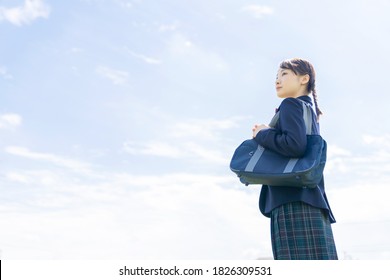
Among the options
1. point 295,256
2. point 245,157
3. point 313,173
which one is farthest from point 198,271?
point 313,173

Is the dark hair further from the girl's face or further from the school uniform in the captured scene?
the school uniform

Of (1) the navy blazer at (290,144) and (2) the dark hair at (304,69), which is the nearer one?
(1) the navy blazer at (290,144)

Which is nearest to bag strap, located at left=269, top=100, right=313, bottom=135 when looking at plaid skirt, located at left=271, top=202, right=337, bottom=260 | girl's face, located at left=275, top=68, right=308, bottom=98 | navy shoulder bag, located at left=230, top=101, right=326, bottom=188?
navy shoulder bag, located at left=230, top=101, right=326, bottom=188

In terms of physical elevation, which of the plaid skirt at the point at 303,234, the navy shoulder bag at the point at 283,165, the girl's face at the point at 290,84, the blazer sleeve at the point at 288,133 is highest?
the girl's face at the point at 290,84

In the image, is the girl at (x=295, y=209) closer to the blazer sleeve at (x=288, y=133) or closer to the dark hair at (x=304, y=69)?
the blazer sleeve at (x=288, y=133)

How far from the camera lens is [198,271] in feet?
11.1

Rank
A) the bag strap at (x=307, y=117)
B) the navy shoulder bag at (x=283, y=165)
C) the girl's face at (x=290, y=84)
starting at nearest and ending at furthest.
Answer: the navy shoulder bag at (x=283, y=165) < the bag strap at (x=307, y=117) < the girl's face at (x=290, y=84)

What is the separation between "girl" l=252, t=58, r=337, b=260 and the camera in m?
3.14

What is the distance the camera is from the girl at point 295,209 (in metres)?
3.14

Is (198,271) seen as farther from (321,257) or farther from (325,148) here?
(325,148)

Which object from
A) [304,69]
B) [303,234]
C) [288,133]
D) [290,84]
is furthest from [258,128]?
[303,234]

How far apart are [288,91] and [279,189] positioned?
854 millimetres

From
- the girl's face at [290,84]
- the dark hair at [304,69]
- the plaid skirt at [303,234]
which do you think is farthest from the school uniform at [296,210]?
the dark hair at [304,69]

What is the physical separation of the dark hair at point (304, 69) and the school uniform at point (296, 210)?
16.7 inches
